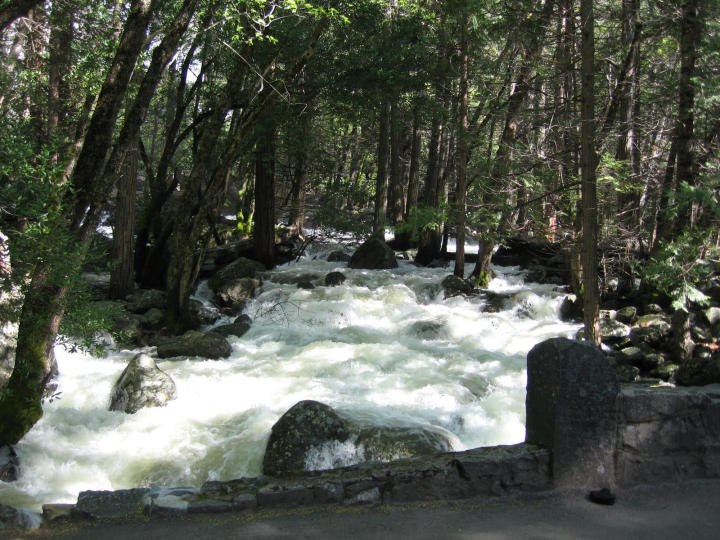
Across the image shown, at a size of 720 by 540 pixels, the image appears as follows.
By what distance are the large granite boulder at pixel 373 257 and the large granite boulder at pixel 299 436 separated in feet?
40.8

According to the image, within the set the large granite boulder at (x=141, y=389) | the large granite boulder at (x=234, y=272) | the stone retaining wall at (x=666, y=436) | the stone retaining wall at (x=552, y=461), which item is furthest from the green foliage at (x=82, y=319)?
the large granite boulder at (x=234, y=272)

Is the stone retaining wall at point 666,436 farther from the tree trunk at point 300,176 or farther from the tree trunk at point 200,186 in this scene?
the tree trunk at point 300,176

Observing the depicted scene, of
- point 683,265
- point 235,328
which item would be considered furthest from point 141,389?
point 683,265

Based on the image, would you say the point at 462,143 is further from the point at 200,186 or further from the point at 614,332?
the point at 200,186

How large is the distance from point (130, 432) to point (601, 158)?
857cm

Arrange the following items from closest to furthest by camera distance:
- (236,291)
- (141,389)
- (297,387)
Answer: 1. (141,389)
2. (297,387)
3. (236,291)

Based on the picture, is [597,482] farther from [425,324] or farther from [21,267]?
[425,324]

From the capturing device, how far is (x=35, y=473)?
601 cm

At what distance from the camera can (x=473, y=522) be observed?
153 inches

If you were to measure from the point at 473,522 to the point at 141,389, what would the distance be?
547cm

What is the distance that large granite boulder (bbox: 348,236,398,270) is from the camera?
60.8 ft

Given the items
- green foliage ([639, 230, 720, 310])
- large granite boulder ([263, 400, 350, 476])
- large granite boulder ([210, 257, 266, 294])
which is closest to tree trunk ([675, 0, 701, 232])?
green foliage ([639, 230, 720, 310])

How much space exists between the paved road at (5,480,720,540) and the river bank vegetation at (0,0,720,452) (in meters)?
2.95

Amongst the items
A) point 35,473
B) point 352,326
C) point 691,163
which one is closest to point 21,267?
point 35,473
